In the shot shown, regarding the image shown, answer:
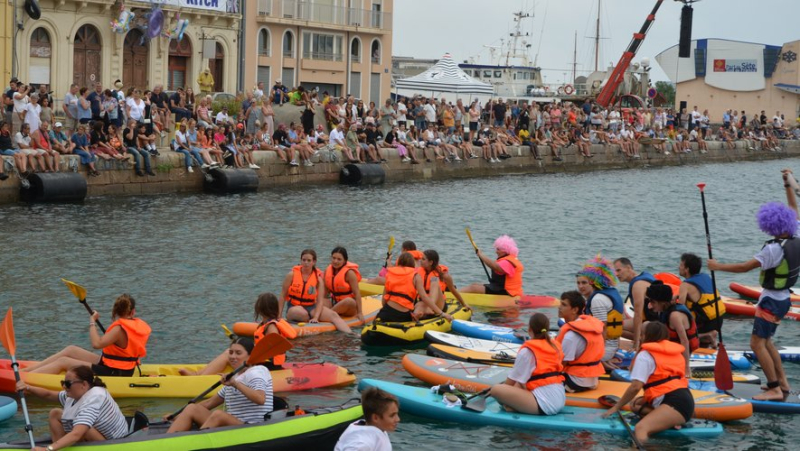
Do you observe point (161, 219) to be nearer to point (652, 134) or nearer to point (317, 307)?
point (317, 307)

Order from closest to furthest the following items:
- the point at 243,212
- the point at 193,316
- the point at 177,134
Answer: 1. the point at 193,316
2. the point at 243,212
3. the point at 177,134

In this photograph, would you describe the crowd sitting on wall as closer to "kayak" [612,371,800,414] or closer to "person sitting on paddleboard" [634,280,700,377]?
"person sitting on paddleboard" [634,280,700,377]

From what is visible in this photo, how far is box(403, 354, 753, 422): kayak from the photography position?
10.2m

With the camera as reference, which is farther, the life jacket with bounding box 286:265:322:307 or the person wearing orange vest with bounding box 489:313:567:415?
the life jacket with bounding box 286:265:322:307

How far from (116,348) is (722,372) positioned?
5615 mm

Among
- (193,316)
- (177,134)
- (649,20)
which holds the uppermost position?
(649,20)

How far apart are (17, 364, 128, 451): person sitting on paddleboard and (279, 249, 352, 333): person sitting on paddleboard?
5140 mm

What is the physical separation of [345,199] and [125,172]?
564 cm

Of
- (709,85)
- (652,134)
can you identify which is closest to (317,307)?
(652,134)

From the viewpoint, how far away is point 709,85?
74938mm

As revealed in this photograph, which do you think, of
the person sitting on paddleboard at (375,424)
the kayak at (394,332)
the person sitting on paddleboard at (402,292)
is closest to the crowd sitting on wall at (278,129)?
the person sitting on paddleboard at (402,292)

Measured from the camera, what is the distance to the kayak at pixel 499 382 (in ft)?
33.5

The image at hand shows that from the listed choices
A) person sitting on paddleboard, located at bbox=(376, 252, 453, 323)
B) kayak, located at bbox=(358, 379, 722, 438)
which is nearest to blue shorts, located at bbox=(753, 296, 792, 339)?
kayak, located at bbox=(358, 379, 722, 438)

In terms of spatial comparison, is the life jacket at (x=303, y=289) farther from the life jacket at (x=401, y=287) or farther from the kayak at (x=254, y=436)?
the kayak at (x=254, y=436)
